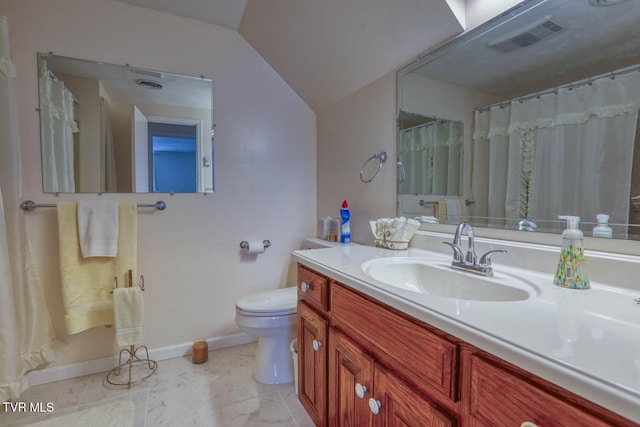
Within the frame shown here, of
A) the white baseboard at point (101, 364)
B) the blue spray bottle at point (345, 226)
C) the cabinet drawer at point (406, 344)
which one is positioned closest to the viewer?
the cabinet drawer at point (406, 344)

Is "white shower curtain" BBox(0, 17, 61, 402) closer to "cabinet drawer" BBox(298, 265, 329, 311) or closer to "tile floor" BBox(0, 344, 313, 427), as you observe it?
"tile floor" BBox(0, 344, 313, 427)

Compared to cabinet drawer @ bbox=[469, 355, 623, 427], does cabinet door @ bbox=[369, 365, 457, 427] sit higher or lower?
lower

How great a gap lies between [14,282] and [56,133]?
2.71 feet

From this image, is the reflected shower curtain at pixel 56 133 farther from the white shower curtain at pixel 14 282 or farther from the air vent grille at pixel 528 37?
the air vent grille at pixel 528 37

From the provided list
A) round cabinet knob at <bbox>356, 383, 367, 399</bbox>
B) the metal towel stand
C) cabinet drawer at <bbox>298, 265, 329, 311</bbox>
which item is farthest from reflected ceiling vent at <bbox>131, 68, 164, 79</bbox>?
round cabinet knob at <bbox>356, 383, 367, 399</bbox>

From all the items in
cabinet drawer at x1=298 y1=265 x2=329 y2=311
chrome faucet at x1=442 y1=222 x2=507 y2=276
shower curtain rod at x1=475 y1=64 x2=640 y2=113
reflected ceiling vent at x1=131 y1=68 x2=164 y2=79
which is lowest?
cabinet drawer at x1=298 y1=265 x2=329 y2=311

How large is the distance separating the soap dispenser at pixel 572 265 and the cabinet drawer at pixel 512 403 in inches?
17.6

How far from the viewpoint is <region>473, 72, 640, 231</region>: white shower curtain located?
0.85 metres

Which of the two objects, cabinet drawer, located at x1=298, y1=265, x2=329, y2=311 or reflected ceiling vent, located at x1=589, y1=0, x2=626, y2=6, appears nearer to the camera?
reflected ceiling vent, located at x1=589, y1=0, x2=626, y2=6

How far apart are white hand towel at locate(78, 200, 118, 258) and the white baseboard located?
69cm

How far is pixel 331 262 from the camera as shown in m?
1.19

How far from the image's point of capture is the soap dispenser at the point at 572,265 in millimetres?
806

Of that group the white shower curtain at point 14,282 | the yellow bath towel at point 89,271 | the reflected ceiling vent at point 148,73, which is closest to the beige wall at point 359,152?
the reflected ceiling vent at point 148,73

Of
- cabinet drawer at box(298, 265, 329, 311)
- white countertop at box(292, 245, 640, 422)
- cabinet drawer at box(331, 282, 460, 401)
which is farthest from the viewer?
cabinet drawer at box(298, 265, 329, 311)
